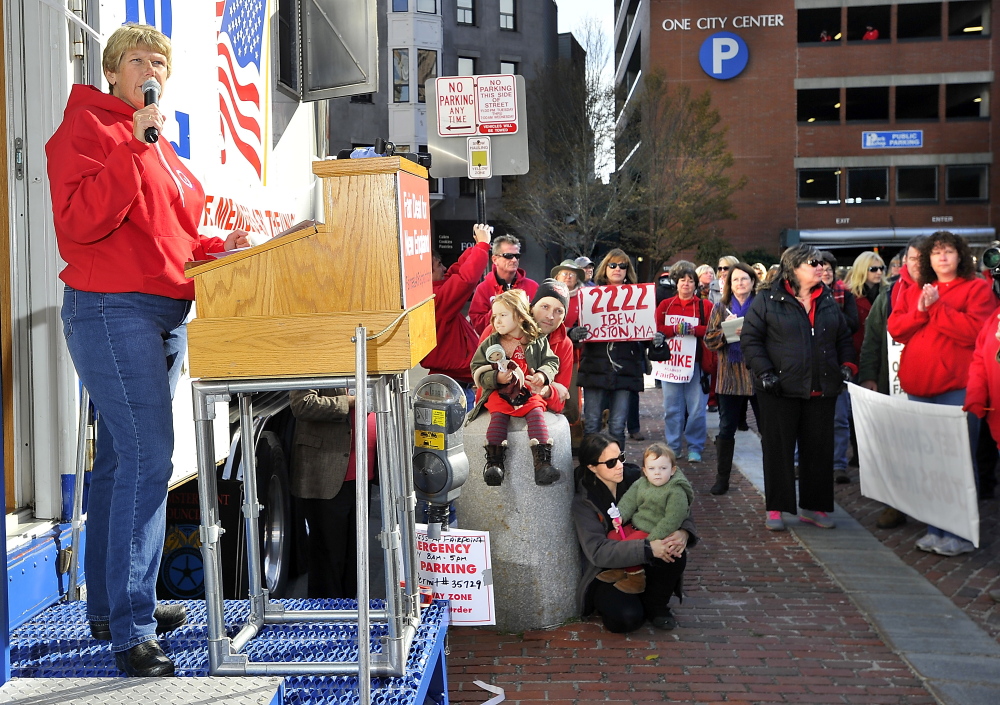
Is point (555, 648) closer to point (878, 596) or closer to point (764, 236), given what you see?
point (878, 596)

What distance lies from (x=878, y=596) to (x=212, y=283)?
181 inches

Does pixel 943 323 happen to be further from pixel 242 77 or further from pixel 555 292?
pixel 242 77

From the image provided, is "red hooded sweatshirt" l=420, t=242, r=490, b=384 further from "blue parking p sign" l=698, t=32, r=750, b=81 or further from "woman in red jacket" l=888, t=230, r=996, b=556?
"blue parking p sign" l=698, t=32, r=750, b=81

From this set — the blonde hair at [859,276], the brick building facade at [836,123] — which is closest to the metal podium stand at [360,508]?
the blonde hair at [859,276]

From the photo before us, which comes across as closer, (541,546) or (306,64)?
(541,546)

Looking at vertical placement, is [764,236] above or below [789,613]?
above

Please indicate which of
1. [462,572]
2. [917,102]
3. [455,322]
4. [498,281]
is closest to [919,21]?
[917,102]

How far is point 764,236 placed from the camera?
149 ft

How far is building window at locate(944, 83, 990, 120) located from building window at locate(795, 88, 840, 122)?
16.5ft

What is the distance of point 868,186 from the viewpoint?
45281 mm

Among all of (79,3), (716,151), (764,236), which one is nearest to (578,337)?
(79,3)

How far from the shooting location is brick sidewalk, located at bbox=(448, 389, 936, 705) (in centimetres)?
464

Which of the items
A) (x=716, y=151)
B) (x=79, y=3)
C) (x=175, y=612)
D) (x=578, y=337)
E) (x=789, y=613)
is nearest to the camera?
(x=175, y=612)

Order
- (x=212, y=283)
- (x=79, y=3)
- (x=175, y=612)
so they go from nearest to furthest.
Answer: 1. (x=212, y=283)
2. (x=175, y=612)
3. (x=79, y=3)
